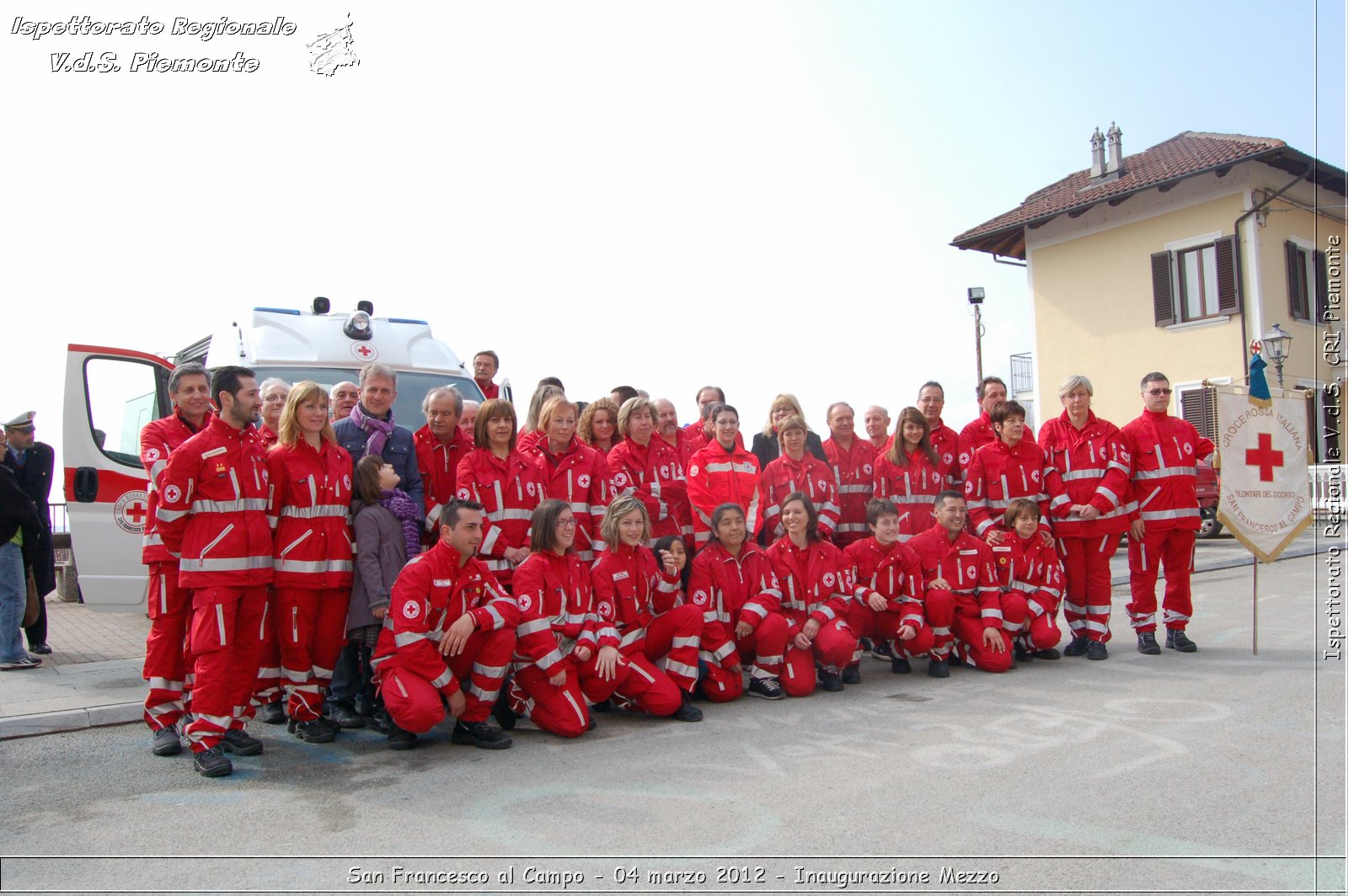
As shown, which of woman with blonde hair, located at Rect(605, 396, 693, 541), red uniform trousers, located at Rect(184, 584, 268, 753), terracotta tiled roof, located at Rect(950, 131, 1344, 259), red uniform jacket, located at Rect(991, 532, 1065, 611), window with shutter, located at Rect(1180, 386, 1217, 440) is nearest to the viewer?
red uniform trousers, located at Rect(184, 584, 268, 753)

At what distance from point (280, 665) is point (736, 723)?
280 cm

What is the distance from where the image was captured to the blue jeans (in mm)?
7973

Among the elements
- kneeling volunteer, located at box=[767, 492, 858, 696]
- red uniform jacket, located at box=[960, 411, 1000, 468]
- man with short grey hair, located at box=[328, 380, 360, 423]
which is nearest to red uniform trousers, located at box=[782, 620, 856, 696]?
kneeling volunteer, located at box=[767, 492, 858, 696]

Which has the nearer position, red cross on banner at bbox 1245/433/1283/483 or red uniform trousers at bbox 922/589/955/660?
red uniform trousers at bbox 922/589/955/660

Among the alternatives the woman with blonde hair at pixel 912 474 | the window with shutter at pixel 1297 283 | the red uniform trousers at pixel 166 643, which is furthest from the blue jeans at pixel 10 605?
the window with shutter at pixel 1297 283

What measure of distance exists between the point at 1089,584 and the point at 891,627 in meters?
1.72

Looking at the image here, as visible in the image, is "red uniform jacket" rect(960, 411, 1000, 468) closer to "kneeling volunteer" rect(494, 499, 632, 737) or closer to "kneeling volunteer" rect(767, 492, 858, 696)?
"kneeling volunteer" rect(767, 492, 858, 696)

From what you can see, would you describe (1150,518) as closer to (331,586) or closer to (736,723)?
(736,723)

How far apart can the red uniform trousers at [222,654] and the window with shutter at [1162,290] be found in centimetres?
2573

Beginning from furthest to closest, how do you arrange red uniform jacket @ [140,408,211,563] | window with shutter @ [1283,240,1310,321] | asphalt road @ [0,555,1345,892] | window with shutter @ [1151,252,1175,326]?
window with shutter @ [1151,252,1175,326]
window with shutter @ [1283,240,1310,321]
red uniform jacket @ [140,408,211,563]
asphalt road @ [0,555,1345,892]

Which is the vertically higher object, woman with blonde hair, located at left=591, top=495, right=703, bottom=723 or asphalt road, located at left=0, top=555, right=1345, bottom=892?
woman with blonde hair, located at left=591, top=495, right=703, bottom=723

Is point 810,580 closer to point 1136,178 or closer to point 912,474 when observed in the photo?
point 912,474

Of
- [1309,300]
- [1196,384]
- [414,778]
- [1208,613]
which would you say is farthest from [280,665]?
[1309,300]

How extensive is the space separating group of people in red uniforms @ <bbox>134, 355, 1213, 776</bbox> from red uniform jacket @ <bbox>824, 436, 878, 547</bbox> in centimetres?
2
